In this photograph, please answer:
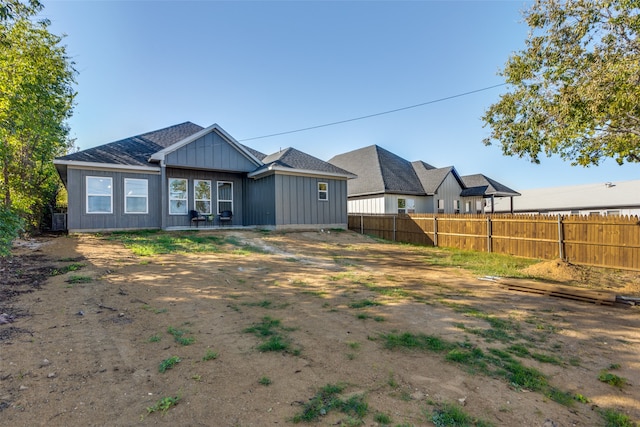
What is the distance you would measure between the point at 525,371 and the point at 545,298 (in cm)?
373

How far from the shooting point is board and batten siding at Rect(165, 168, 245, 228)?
14.2 metres

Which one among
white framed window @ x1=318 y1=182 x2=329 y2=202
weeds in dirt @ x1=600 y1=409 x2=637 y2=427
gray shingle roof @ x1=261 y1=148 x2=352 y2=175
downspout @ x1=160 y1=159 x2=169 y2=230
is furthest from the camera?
white framed window @ x1=318 y1=182 x2=329 y2=202

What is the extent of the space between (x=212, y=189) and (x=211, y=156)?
1.79m

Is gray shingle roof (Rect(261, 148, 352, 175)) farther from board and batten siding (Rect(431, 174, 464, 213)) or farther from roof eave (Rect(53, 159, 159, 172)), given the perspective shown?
board and batten siding (Rect(431, 174, 464, 213))

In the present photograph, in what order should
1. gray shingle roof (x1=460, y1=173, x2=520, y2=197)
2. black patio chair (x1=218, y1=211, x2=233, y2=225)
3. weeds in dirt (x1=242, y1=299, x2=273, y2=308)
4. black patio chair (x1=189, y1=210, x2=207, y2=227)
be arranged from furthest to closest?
1. gray shingle roof (x1=460, y1=173, x2=520, y2=197)
2. black patio chair (x1=218, y1=211, x2=233, y2=225)
3. black patio chair (x1=189, y1=210, x2=207, y2=227)
4. weeds in dirt (x1=242, y1=299, x2=273, y2=308)

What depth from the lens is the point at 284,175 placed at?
14.7 metres

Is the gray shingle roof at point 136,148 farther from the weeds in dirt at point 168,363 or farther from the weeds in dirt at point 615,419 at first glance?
the weeds in dirt at point 615,419

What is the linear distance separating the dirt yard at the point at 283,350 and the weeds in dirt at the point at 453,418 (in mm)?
32

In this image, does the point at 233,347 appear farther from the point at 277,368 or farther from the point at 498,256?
the point at 498,256

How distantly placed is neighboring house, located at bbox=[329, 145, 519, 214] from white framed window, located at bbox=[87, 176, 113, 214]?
14458 mm

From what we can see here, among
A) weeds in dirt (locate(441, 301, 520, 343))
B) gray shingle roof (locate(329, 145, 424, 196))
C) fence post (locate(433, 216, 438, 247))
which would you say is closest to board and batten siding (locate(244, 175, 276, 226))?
fence post (locate(433, 216, 438, 247))

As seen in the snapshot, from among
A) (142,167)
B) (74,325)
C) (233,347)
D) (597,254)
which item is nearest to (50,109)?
(142,167)

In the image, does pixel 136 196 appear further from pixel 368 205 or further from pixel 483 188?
pixel 483 188

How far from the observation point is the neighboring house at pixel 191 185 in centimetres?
1259
